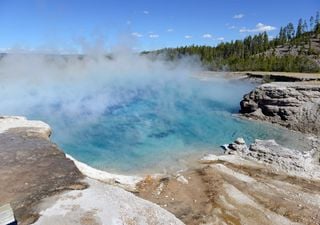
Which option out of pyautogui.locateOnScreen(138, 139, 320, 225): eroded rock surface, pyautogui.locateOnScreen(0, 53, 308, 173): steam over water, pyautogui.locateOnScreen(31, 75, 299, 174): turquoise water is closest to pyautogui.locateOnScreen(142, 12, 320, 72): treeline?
pyautogui.locateOnScreen(0, 53, 308, 173): steam over water

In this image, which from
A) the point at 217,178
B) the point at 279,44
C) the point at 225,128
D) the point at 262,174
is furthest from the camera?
the point at 279,44

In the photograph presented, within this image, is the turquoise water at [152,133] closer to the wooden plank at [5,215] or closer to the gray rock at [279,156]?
the gray rock at [279,156]

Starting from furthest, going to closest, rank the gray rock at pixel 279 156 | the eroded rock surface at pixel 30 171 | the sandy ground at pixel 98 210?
the gray rock at pixel 279 156, the eroded rock surface at pixel 30 171, the sandy ground at pixel 98 210

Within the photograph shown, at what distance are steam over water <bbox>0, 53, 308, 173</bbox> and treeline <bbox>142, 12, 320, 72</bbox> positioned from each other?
17988 mm

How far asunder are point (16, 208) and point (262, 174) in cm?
1356

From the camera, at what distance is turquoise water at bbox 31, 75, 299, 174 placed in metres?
23.2

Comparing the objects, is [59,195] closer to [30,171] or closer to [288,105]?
[30,171]

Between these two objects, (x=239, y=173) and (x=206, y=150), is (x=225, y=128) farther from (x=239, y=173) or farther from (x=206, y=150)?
(x=239, y=173)

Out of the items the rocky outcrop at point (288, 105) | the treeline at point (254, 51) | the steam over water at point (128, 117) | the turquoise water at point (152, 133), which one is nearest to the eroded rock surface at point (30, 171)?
the turquoise water at point (152, 133)

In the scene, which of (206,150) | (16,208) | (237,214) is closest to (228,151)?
(206,150)

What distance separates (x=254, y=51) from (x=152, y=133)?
277 feet

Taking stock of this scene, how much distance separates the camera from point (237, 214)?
47.1 ft

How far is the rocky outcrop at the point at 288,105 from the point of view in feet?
102

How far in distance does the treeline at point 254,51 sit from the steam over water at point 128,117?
18.0m
